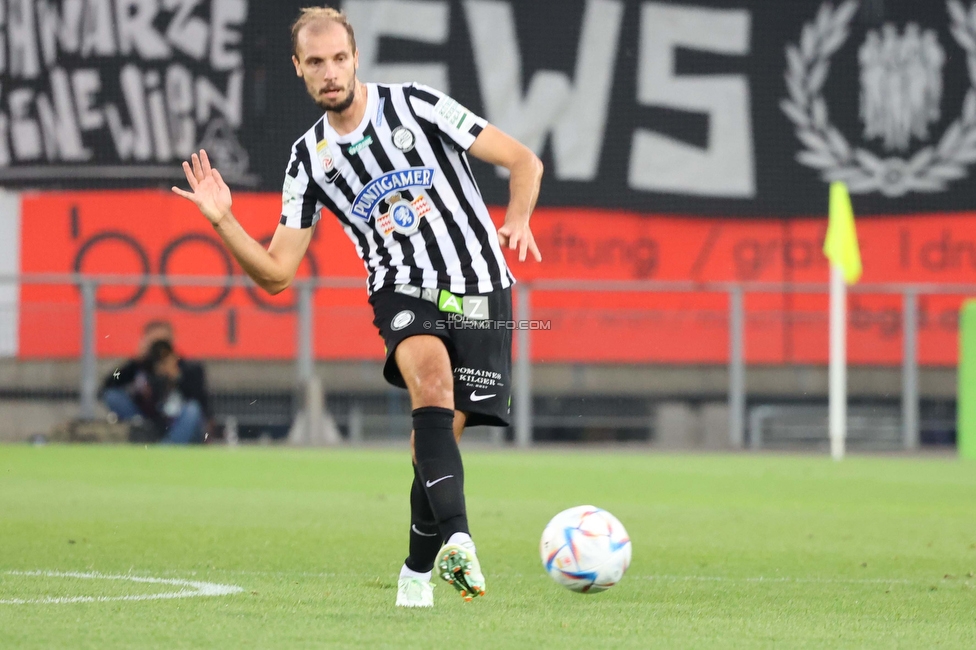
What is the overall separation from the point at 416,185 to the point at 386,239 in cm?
Result: 20

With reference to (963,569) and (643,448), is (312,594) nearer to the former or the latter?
(963,569)

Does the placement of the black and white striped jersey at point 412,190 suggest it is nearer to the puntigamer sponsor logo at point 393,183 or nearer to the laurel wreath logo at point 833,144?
the puntigamer sponsor logo at point 393,183

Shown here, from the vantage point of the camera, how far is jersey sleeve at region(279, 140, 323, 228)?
5578 mm

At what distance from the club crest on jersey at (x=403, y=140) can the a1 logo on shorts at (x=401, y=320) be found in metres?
0.55

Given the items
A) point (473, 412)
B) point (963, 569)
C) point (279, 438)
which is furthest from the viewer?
point (279, 438)

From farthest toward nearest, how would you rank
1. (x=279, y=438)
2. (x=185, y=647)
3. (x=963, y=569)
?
(x=279, y=438), (x=963, y=569), (x=185, y=647)

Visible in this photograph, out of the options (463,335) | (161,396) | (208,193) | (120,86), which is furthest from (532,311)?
(208,193)

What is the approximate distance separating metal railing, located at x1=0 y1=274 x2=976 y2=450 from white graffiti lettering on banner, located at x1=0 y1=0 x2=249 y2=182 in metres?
1.75

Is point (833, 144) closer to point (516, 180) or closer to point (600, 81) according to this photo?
Result: point (600, 81)

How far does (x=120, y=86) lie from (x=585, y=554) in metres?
14.9

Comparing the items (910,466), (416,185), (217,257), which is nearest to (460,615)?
(416,185)

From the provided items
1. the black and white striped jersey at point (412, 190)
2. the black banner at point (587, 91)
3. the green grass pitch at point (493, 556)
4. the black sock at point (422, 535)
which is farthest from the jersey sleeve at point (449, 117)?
the black banner at point (587, 91)

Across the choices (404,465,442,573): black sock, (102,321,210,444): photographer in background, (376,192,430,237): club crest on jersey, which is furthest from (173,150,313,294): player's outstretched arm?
(102,321,210,444): photographer in background

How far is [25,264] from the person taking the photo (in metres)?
18.4
